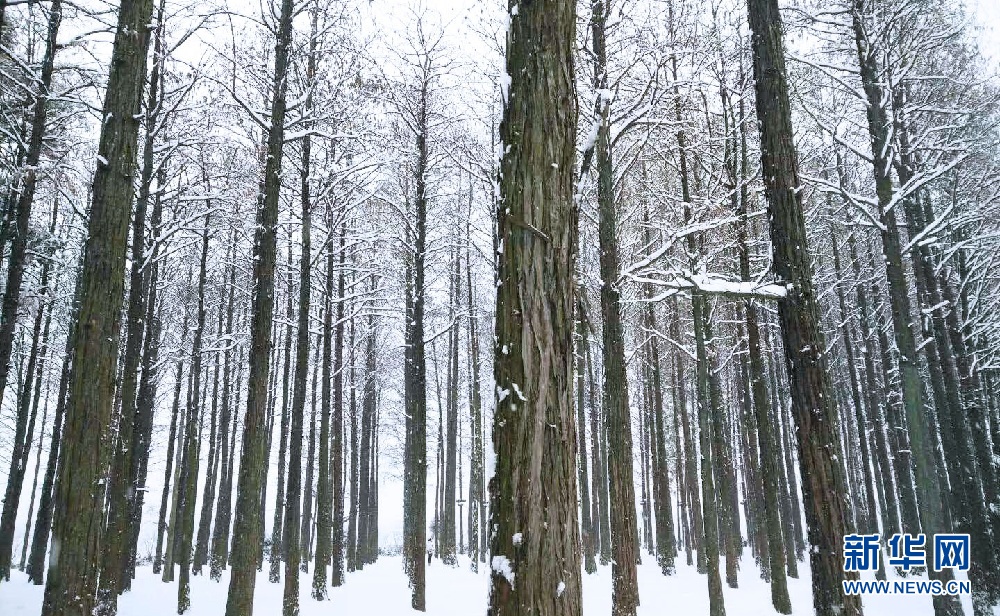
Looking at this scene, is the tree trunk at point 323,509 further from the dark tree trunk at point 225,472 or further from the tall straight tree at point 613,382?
the tall straight tree at point 613,382

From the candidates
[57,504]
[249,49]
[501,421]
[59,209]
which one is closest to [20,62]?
[249,49]

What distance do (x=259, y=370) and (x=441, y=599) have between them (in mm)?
7961

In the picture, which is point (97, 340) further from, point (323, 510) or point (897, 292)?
point (897, 292)

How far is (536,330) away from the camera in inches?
96.2

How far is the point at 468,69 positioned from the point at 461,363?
757 inches

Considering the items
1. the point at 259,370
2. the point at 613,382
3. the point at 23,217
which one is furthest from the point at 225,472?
the point at 613,382

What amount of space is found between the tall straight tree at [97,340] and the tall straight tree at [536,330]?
4388 millimetres

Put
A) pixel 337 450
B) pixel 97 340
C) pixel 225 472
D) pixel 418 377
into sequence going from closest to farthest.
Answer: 1. pixel 97 340
2. pixel 418 377
3. pixel 337 450
4. pixel 225 472

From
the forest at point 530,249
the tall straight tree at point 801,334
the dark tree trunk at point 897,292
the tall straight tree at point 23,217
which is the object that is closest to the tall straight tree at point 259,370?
the forest at point 530,249

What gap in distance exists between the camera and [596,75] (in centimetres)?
802

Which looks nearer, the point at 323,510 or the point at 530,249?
the point at 530,249

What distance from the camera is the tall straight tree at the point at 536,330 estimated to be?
7.41 feet

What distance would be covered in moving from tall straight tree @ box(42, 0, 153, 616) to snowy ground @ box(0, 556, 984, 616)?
6.96 meters

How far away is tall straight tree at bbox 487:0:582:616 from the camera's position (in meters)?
2.26
